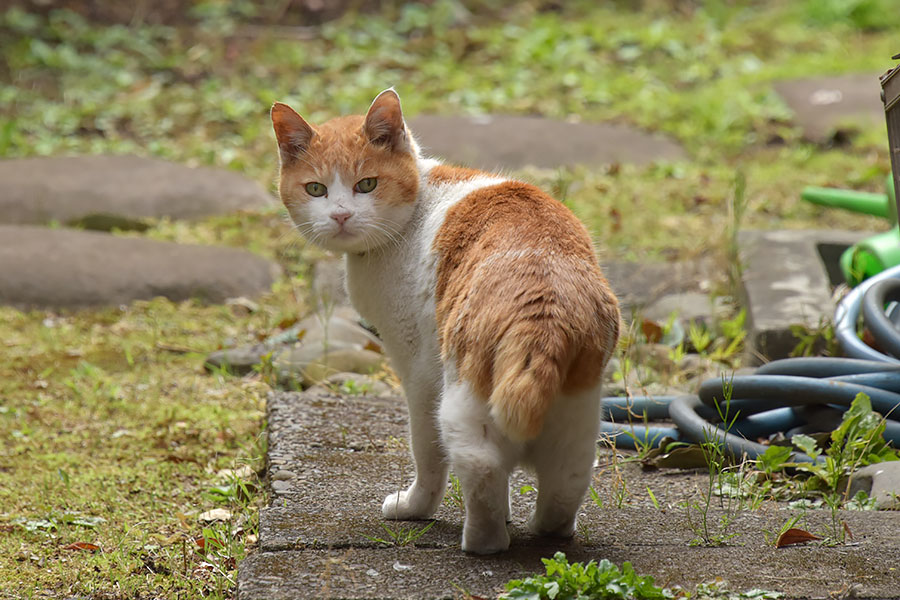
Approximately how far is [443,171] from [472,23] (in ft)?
22.2

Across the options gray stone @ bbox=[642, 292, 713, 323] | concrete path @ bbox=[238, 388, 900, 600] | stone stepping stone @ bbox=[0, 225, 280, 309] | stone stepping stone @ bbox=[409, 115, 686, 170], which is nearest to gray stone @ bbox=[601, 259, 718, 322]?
gray stone @ bbox=[642, 292, 713, 323]

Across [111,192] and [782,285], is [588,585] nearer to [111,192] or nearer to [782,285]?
[782,285]

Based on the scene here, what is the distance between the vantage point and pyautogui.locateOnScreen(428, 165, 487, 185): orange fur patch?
8.30 feet

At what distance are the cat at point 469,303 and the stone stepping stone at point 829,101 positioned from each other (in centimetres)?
486

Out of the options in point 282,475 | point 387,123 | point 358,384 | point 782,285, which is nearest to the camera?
point 387,123

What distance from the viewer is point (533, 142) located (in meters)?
6.59

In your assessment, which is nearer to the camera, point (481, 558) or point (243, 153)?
point (481, 558)

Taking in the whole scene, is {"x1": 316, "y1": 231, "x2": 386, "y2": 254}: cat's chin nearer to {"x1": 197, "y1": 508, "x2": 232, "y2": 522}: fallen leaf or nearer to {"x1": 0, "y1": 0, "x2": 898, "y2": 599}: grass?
{"x1": 0, "y1": 0, "x2": 898, "y2": 599}: grass

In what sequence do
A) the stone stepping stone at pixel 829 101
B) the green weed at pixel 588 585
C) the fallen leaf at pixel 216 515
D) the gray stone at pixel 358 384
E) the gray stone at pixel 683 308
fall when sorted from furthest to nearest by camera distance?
the stone stepping stone at pixel 829 101 < the gray stone at pixel 683 308 < the gray stone at pixel 358 384 < the fallen leaf at pixel 216 515 < the green weed at pixel 588 585

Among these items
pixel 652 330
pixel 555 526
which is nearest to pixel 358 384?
pixel 652 330

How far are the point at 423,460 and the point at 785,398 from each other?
3.91ft

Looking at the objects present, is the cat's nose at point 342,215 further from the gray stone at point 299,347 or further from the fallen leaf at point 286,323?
the fallen leaf at point 286,323

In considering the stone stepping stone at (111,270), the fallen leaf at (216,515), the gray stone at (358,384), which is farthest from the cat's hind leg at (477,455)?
the stone stepping stone at (111,270)

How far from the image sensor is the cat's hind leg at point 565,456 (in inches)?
81.5
